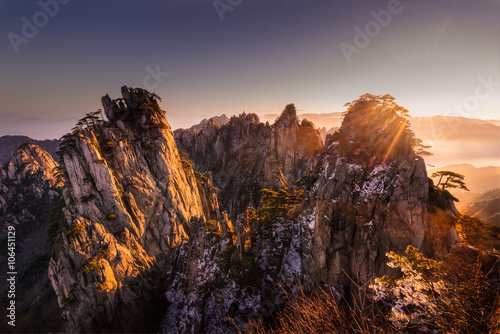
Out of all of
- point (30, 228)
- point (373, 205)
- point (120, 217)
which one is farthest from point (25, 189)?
point (373, 205)

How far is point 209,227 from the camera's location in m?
27.0

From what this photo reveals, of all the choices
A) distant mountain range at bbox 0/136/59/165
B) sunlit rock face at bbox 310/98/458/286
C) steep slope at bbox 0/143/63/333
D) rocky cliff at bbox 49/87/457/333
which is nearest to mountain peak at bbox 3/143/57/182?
steep slope at bbox 0/143/63/333

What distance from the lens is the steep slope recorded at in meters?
39.0

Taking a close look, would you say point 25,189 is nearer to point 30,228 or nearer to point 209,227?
point 30,228

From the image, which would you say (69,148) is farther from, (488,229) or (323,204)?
(488,229)

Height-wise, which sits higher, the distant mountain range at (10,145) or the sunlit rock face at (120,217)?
the distant mountain range at (10,145)

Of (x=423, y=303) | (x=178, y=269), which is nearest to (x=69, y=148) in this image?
(x=178, y=269)

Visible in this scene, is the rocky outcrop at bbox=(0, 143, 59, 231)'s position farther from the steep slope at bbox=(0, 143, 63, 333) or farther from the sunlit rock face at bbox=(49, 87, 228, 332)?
the sunlit rock face at bbox=(49, 87, 228, 332)

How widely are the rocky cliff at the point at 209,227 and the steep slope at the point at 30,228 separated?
24.9m

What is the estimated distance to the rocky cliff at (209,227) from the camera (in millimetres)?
16359

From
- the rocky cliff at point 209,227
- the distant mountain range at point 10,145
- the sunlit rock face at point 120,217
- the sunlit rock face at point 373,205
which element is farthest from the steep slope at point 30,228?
the distant mountain range at point 10,145

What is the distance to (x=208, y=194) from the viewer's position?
188 feet

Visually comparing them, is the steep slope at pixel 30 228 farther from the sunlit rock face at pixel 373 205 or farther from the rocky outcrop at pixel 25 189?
the sunlit rock face at pixel 373 205

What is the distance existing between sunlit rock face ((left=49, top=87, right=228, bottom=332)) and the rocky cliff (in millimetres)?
173
